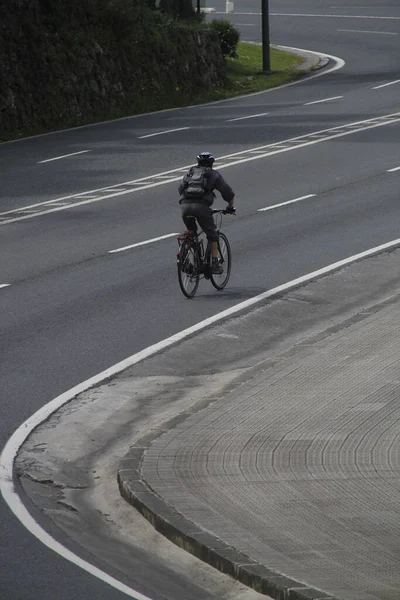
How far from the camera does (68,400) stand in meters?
12.2

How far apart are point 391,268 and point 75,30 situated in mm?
24119

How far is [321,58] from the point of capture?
5366 cm

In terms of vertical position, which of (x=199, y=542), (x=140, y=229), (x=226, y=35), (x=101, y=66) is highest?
(x=226, y=35)

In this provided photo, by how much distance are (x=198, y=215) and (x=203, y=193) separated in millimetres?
348

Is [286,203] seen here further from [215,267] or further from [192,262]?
[192,262]

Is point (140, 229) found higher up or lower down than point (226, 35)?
lower down

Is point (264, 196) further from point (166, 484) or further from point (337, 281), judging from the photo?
point (166, 484)

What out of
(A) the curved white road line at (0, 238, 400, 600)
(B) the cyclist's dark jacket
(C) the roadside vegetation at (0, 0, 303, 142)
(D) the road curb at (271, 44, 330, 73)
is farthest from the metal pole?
(B) the cyclist's dark jacket

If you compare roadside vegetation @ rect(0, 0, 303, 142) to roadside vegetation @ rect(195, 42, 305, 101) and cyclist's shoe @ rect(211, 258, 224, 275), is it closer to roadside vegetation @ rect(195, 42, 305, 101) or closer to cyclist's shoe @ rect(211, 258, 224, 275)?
roadside vegetation @ rect(195, 42, 305, 101)

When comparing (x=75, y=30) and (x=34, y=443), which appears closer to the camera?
(x=34, y=443)

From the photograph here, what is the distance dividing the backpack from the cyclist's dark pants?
0.15 m

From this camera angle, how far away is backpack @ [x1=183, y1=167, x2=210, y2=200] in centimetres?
1655

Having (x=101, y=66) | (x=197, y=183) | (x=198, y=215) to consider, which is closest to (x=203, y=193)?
(x=197, y=183)

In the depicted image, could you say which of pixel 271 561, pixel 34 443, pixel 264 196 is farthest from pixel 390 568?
pixel 264 196
